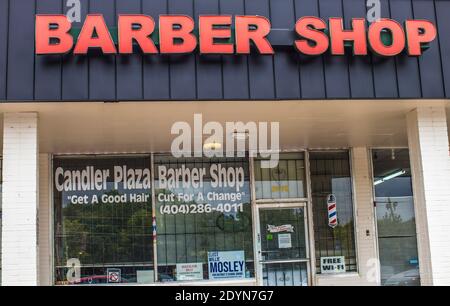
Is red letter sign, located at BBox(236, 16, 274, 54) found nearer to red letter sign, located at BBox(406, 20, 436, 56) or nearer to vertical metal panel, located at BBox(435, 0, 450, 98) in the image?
red letter sign, located at BBox(406, 20, 436, 56)

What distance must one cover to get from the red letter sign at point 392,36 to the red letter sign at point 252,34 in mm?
1323

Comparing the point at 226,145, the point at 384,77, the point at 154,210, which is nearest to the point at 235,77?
the point at 384,77

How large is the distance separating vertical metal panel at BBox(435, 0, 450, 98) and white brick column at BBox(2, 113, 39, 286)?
5.33 metres

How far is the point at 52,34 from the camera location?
7.16 m

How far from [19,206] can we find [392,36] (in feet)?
16.8

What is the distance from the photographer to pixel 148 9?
750 cm

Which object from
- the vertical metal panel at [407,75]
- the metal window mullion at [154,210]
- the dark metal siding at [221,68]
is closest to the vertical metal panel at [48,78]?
the dark metal siding at [221,68]

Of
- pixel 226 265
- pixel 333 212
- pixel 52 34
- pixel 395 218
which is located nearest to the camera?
pixel 52 34

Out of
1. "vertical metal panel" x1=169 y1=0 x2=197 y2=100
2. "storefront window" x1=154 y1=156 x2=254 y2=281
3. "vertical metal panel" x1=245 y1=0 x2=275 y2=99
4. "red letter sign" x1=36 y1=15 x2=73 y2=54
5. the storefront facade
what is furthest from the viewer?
"storefront window" x1=154 y1=156 x2=254 y2=281

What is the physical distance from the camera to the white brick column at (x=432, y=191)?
783cm

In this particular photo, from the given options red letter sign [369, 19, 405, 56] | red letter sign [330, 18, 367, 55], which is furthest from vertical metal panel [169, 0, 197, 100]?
red letter sign [369, 19, 405, 56]

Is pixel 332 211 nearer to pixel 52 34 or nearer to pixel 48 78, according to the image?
pixel 48 78

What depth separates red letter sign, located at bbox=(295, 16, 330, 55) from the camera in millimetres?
7527

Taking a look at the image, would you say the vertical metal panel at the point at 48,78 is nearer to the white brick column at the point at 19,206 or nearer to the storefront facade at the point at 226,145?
the storefront facade at the point at 226,145
